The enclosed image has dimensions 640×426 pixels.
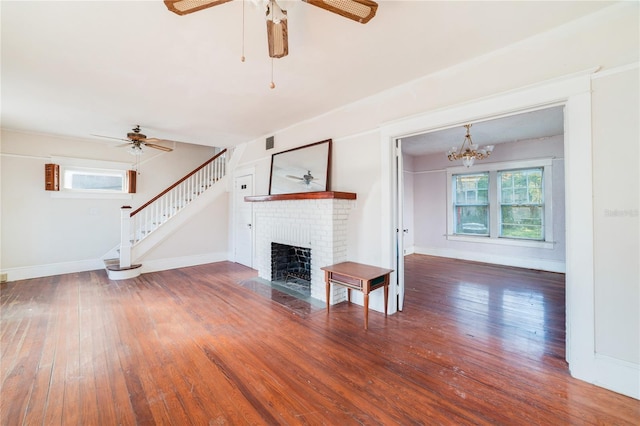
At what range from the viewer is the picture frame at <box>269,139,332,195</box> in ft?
13.4

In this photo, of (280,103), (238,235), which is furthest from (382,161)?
(238,235)

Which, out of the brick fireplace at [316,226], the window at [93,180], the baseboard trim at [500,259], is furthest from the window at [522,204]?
the window at [93,180]

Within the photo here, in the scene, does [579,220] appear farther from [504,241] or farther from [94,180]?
[94,180]

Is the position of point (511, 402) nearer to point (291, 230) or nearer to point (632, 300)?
point (632, 300)

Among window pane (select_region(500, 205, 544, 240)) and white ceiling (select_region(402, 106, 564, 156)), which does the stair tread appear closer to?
white ceiling (select_region(402, 106, 564, 156))

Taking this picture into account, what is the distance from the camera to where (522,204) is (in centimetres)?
593

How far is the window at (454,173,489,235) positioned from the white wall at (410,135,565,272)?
0.29 m

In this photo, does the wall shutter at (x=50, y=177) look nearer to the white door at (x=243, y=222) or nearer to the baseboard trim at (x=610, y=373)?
the white door at (x=243, y=222)

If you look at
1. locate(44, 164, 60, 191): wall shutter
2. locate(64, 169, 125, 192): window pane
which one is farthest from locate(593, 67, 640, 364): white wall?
locate(44, 164, 60, 191): wall shutter

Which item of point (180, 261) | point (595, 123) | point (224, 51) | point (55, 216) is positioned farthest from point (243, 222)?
point (595, 123)

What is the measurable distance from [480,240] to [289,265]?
4.77 metres

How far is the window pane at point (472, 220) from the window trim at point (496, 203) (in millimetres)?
120

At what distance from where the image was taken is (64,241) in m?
5.46

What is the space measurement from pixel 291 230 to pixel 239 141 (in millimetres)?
2900
